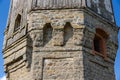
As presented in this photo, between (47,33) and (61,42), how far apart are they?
2.25 feet

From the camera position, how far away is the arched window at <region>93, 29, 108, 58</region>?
11.2 meters

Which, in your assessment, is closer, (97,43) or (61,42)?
(61,42)

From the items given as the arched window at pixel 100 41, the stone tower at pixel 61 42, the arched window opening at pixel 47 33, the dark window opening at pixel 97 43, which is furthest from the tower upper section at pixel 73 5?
the dark window opening at pixel 97 43

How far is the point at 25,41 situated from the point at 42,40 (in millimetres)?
652

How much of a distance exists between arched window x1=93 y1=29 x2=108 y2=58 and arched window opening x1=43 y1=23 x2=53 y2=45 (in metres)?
1.82

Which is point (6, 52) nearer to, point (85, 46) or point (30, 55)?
point (30, 55)

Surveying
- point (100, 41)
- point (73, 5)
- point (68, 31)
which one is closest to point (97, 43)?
point (100, 41)

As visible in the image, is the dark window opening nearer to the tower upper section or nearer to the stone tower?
the stone tower

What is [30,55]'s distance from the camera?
10352mm

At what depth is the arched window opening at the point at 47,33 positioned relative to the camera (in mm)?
10510

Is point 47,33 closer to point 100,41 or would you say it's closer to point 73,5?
point 73,5

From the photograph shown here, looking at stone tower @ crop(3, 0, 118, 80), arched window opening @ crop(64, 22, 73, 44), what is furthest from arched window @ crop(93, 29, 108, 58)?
arched window opening @ crop(64, 22, 73, 44)

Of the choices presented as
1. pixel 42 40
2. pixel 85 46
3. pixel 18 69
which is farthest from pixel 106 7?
pixel 18 69

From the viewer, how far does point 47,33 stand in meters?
10.7
